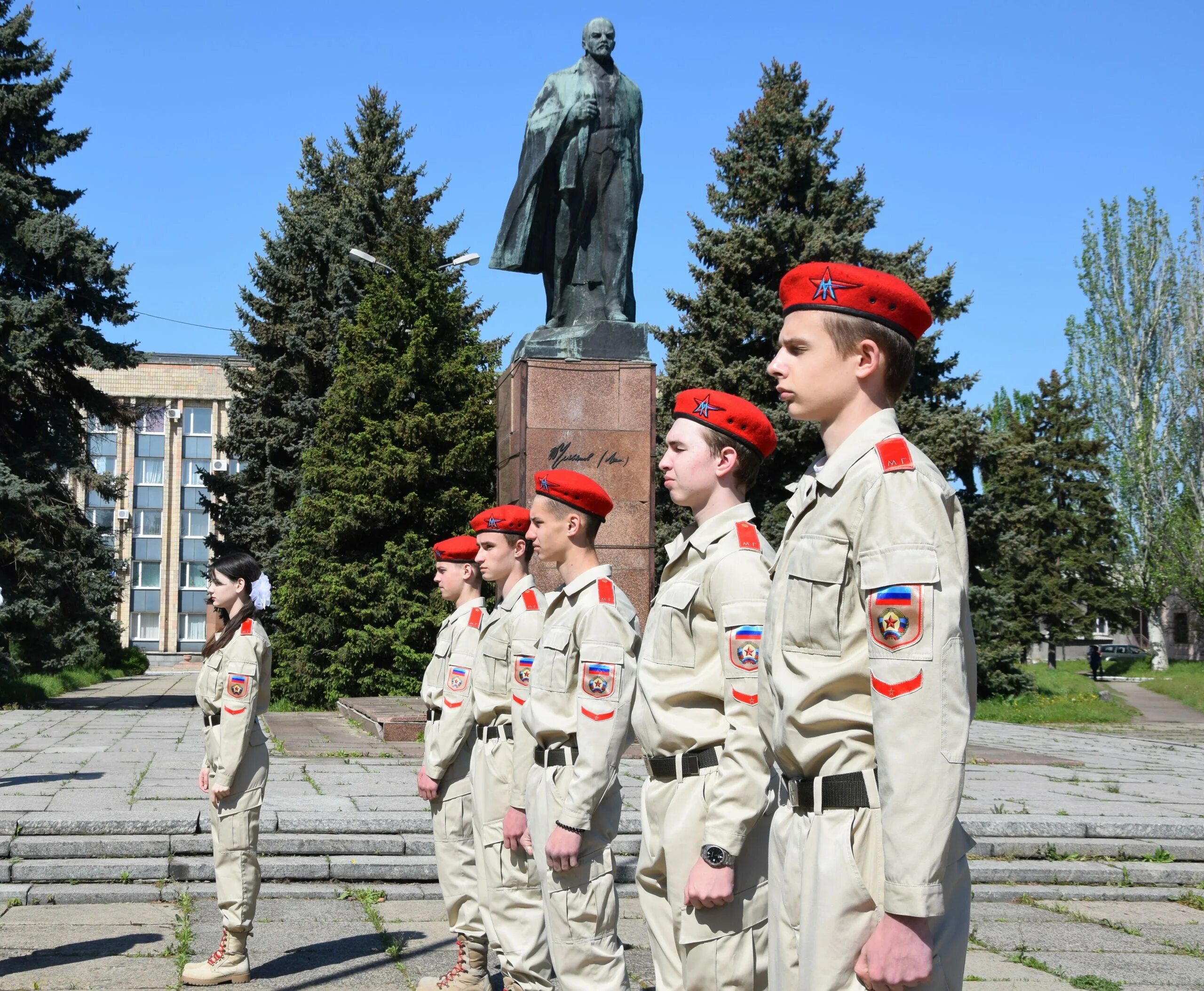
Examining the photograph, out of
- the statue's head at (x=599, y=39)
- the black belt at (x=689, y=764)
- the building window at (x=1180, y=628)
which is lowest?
the building window at (x=1180, y=628)

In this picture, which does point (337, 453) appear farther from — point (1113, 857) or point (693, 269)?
point (1113, 857)

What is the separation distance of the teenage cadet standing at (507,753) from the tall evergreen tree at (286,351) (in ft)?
82.7

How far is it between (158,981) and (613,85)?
918 centimetres

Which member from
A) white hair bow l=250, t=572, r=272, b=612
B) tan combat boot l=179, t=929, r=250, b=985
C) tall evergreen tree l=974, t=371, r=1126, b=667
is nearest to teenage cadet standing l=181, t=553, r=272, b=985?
tan combat boot l=179, t=929, r=250, b=985

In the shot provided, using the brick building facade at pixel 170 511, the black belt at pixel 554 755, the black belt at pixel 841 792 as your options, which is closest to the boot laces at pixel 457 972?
the black belt at pixel 554 755

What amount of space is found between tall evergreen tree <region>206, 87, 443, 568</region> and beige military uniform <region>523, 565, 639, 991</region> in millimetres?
26749

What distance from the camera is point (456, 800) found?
5.66m

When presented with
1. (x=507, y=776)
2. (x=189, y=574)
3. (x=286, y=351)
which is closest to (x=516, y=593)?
(x=507, y=776)

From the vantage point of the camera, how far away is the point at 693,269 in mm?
29516

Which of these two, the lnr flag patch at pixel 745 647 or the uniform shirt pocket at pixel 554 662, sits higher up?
the lnr flag patch at pixel 745 647

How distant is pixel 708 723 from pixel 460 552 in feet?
9.48

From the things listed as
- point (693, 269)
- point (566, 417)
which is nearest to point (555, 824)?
point (566, 417)

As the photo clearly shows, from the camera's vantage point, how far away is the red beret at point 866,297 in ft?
8.37

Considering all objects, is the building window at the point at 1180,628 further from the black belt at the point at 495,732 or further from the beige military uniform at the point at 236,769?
the beige military uniform at the point at 236,769
